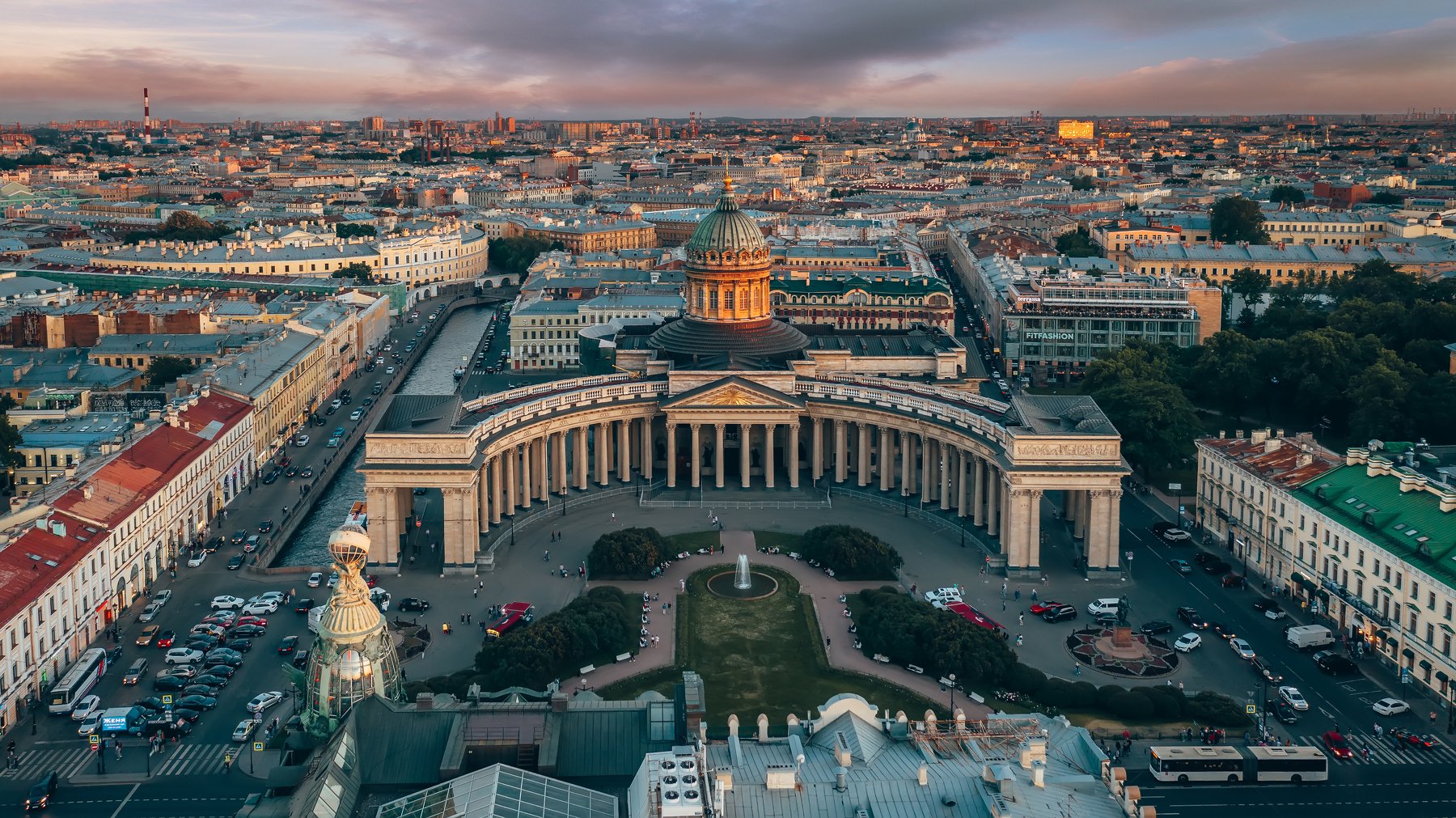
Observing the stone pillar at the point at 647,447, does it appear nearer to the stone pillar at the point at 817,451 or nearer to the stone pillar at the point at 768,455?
the stone pillar at the point at 768,455

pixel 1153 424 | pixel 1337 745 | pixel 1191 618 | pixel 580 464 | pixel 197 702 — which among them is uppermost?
pixel 1153 424

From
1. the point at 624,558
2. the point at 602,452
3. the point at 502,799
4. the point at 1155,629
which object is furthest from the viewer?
the point at 602,452

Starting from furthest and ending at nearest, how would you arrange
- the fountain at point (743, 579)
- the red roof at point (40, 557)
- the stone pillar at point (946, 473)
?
1. the stone pillar at point (946, 473)
2. the fountain at point (743, 579)
3. the red roof at point (40, 557)

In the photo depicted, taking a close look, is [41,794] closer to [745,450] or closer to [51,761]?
[51,761]

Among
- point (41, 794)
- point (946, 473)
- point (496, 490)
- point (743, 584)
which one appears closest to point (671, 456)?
point (496, 490)

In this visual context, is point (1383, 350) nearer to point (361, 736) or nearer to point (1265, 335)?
point (1265, 335)

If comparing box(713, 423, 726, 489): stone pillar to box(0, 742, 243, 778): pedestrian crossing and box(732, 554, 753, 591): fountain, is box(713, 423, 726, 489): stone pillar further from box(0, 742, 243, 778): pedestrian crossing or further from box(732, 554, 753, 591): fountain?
box(0, 742, 243, 778): pedestrian crossing

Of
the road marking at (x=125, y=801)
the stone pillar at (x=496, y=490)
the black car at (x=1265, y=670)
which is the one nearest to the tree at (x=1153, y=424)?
the black car at (x=1265, y=670)
